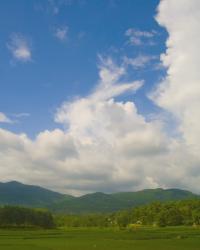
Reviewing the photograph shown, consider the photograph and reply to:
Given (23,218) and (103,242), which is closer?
(103,242)

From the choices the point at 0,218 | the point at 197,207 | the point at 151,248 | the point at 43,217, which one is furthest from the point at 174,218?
the point at 151,248

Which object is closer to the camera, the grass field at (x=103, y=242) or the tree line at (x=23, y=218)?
the grass field at (x=103, y=242)

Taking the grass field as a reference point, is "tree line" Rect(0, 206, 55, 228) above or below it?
above

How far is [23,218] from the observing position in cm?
16862

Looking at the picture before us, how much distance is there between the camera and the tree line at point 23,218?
16475cm

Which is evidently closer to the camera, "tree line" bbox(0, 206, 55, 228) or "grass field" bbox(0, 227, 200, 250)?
"grass field" bbox(0, 227, 200, 250)

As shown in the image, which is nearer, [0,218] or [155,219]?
[0,218]

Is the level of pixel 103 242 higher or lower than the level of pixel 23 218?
lower

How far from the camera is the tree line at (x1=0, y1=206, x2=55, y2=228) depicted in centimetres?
16475

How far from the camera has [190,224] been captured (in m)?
180

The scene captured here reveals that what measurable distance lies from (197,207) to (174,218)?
64.9 feet

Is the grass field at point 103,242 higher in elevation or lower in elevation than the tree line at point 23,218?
lower

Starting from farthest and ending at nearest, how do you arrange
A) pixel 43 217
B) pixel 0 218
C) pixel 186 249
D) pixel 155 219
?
pixel 155 219 < pixel 43 217 < pixel 0 218 < pixel 186 249

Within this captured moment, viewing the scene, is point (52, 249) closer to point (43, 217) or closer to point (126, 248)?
point (126, 248)
